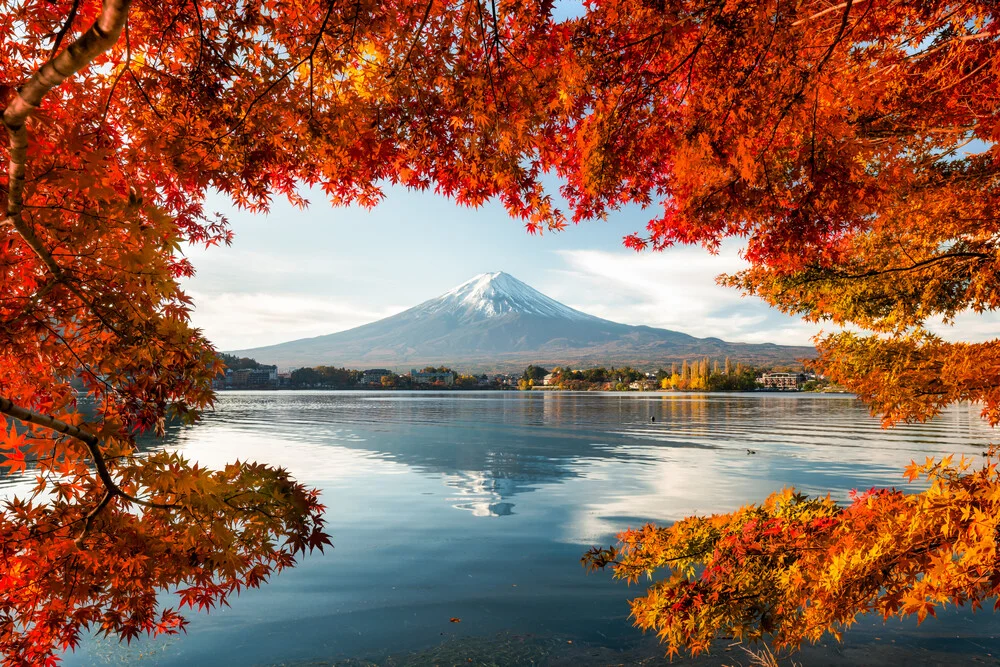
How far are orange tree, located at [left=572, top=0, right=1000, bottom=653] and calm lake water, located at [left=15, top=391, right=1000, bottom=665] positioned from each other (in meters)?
1.57

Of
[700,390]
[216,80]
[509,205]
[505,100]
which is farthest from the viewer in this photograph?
[700,390]

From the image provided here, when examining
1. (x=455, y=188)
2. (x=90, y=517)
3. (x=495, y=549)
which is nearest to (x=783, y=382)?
(x=495, y=549)

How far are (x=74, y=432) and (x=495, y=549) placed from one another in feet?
26.0

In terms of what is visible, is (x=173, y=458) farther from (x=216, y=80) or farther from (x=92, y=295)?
(x=216, y=80)

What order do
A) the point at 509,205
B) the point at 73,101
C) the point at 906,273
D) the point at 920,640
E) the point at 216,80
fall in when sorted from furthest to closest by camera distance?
1. the point at 906,273
2. the point at 920,640
3. the point at 509,205
4. the point at 216,80
5. the point at 73,101

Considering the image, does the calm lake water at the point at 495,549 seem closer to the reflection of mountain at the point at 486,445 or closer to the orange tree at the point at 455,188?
the reflection of mountain at the point at 486,445

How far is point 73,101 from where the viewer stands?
2904 millimetres

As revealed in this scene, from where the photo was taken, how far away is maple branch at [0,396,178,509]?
2016mm

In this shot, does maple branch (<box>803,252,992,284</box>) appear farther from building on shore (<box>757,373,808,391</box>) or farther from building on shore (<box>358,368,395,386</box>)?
building on shore (<box>358,368,395,386</box>)

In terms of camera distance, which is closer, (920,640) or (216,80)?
(216,80)

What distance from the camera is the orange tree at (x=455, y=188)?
2396mm

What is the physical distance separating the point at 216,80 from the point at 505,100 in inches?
80.4

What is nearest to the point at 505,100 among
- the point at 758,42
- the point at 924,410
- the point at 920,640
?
the point at 758,42

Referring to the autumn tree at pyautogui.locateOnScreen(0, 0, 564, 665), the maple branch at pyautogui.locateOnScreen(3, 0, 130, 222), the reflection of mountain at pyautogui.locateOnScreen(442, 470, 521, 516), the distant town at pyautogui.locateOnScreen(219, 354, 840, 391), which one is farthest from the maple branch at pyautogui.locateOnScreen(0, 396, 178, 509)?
the distant town at pyautogui.locateOnScreen(219, 354, 840, 391)
